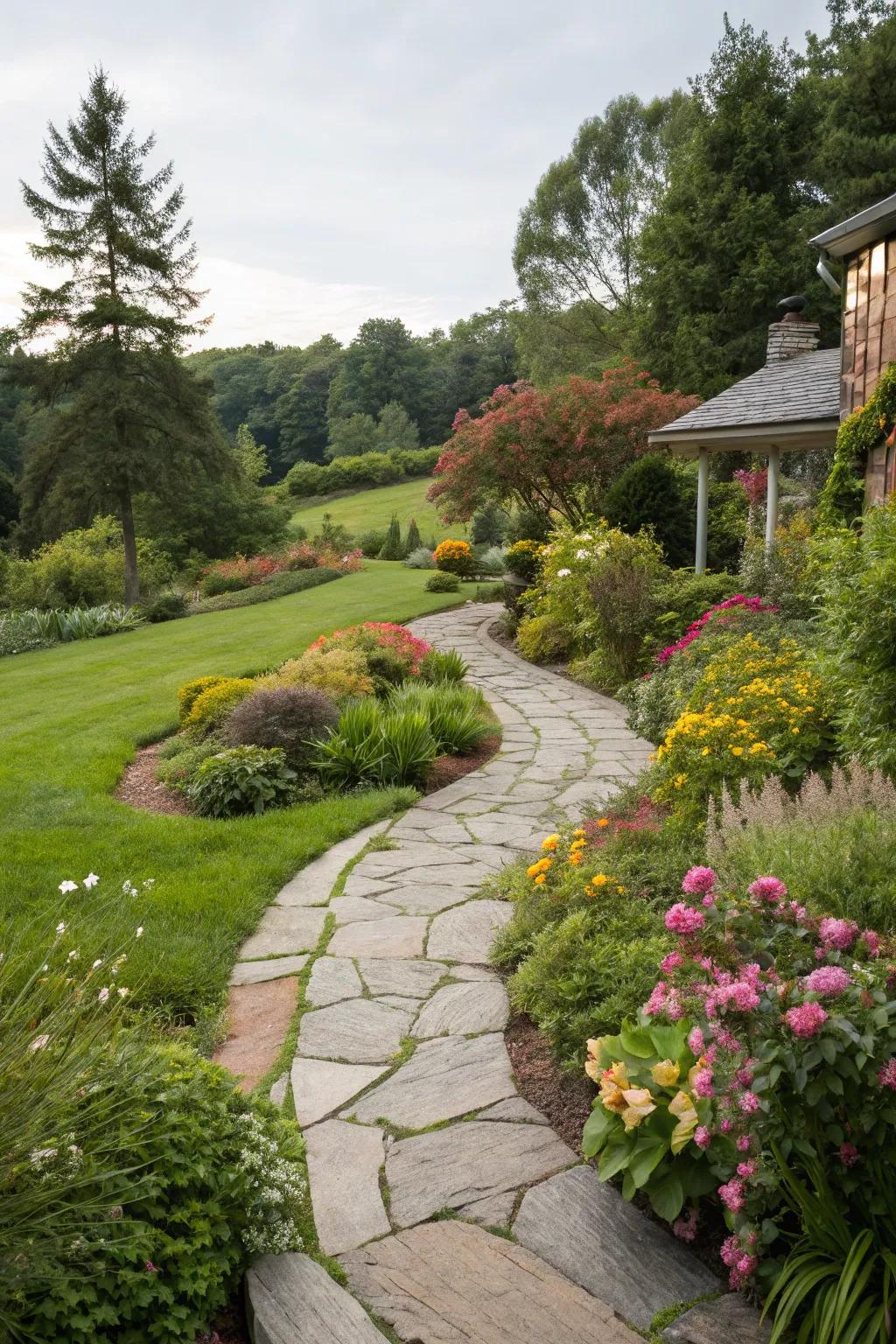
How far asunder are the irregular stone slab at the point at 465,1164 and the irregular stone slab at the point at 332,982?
36.7 inches

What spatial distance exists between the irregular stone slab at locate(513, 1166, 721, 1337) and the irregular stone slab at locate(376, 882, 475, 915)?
1969mm

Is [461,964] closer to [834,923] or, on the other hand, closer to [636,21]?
[834,923]

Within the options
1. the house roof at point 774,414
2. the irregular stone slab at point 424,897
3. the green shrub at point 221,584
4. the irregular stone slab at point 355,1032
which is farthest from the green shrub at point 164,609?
the irregular stone slab at point 355,1032

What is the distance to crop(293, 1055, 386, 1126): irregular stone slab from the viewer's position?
2822 mm

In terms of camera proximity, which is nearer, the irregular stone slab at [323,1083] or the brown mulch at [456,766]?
the irregular stone slab at [323,1083]

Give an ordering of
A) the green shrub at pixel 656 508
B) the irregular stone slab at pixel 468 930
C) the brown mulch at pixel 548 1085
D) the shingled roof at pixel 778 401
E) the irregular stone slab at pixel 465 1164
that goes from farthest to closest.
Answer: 1. the green shrub at pixel 656 508
2. the shingled roof at pixel 778 401
3. the irregular stone slab at pixel 468 930
4. the brown mulch at pixel 548 1085
5. the irregular stone slab at pixel 465 1164

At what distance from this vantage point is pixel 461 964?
376cm

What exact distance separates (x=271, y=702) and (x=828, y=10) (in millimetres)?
26690

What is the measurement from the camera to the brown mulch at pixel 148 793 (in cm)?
600

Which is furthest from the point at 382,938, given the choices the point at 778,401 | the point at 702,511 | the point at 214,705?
the point at 778,401

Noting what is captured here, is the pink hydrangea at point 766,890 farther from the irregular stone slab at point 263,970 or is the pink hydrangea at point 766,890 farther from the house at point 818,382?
the house at point 818,382

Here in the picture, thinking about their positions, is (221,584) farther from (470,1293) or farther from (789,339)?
(470,1293)

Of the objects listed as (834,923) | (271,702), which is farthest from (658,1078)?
(271,702)

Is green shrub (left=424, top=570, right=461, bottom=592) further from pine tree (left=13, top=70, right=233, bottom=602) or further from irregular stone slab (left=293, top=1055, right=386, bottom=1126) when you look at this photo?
irregular stone slab (left=293, top=1055, right=386, bottom=1126)
